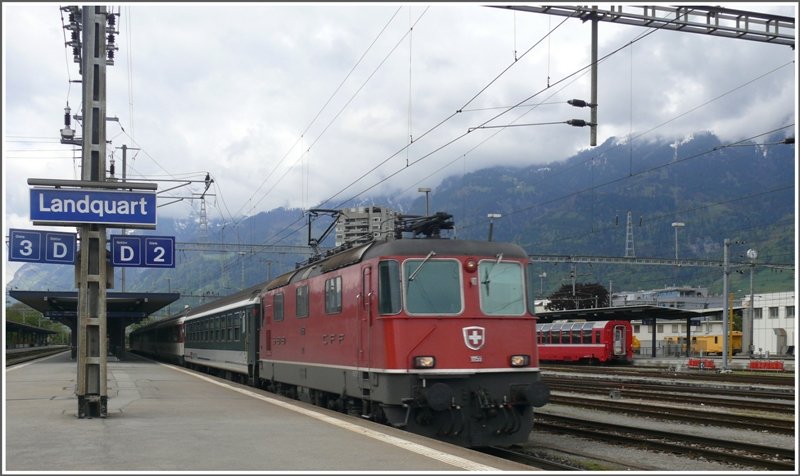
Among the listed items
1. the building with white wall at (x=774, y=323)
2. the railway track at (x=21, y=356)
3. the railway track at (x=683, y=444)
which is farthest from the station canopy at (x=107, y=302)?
the building with white wall at (x=774, y=323)

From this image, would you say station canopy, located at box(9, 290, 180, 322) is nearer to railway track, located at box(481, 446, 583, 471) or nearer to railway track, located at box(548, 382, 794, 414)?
railway track, located at box(548, 382, 794, 414)

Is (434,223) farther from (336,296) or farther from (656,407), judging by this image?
(656,407)

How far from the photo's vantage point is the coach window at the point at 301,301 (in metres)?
18.3

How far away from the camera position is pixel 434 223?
601 inches

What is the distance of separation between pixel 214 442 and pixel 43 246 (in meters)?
5.84

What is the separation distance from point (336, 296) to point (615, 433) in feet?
18.4

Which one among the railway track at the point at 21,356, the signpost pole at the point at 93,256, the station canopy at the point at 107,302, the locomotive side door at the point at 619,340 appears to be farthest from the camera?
the railway track at the point at 21,356

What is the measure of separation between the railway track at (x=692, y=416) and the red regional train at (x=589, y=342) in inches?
979

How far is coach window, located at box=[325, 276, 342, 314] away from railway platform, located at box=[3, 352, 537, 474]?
6.16ft

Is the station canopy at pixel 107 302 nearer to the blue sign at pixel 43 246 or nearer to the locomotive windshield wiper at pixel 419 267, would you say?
the blue sign at pixel 43 246

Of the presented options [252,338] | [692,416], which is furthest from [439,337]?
[252,338]

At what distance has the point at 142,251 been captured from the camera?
15.8 metres

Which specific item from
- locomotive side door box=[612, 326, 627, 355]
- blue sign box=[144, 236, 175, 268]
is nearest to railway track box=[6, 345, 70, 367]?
blue sign box=[144, 236, 175, 268]

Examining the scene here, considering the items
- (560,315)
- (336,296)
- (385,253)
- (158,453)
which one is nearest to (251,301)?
(336,296)
